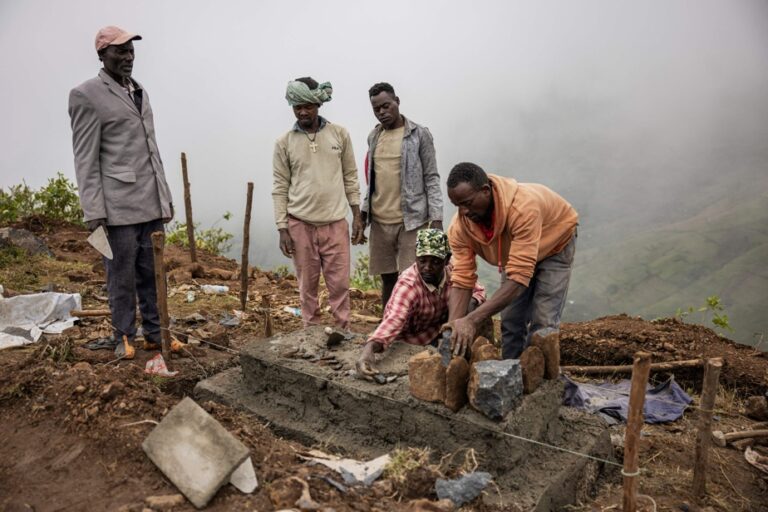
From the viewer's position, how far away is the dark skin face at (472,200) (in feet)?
10.3

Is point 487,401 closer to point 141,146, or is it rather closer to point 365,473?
point 365,473

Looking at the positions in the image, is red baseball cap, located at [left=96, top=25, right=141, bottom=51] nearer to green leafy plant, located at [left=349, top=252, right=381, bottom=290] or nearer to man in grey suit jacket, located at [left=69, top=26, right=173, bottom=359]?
man in grey suit jacket, located at [left=69, top=26, right=173, bottom=359]

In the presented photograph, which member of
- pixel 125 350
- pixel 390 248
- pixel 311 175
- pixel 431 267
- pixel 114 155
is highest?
pixel 114 155

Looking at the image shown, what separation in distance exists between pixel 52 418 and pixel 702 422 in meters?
3.59

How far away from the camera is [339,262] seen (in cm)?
469

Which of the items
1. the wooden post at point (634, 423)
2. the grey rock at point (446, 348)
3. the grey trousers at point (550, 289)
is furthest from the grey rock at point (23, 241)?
the wooden post at point (634, 423)

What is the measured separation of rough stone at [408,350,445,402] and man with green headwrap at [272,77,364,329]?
177 centimetres

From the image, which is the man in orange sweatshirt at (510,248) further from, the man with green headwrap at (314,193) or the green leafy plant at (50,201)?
the green leafy plant at (50,201)

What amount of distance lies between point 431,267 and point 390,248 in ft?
3.89

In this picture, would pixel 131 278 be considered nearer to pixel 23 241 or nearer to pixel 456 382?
pixel 456 382

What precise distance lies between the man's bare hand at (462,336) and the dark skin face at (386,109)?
7.17ft

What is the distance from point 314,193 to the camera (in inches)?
175

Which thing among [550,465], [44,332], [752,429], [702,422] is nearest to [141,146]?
[44,332]

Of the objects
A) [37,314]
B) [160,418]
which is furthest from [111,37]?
[37,314]
